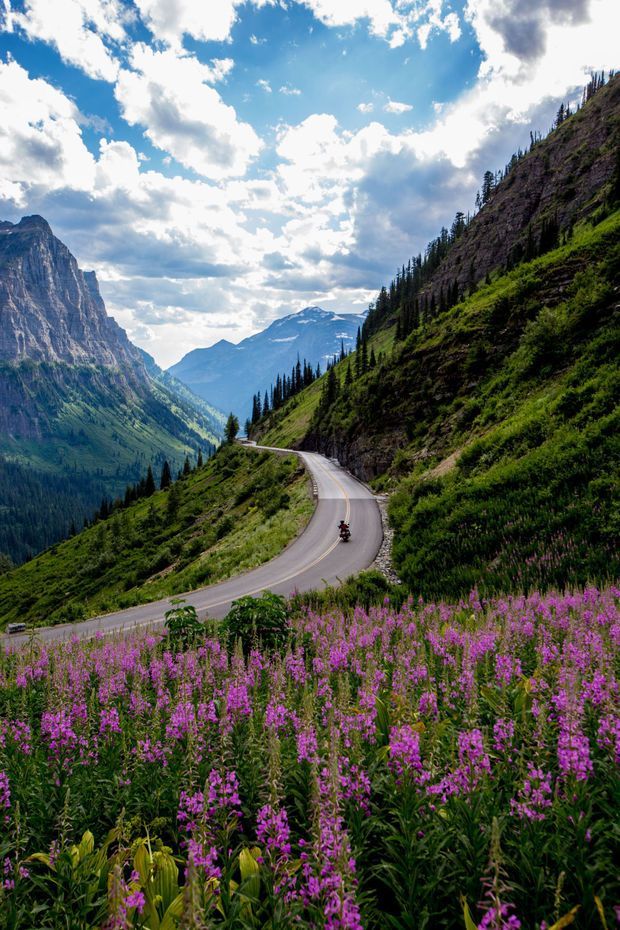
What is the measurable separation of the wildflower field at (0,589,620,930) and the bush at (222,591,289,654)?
3106mm

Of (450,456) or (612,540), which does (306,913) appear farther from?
(450,456)

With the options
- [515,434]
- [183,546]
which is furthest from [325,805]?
[183,546]

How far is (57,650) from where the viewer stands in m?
8.41

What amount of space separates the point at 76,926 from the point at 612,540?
609 inches

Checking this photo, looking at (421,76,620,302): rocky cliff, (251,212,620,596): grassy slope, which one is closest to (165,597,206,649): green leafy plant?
(251,212,620,596): grassy slope

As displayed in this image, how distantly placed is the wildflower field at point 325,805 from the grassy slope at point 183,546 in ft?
82.3

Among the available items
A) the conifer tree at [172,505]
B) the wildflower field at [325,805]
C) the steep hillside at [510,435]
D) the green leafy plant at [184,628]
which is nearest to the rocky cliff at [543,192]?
the steep hillside at [510,435]

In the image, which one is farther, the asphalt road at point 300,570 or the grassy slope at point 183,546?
the grassy slope at point 183,546

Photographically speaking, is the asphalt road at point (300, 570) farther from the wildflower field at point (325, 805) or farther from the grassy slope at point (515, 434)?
the wildflower field at point (325, 805)

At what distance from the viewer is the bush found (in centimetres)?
927

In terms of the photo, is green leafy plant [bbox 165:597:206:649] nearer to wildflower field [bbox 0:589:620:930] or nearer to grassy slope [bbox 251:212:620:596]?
wildflower field [bbox 0:589:620:930]

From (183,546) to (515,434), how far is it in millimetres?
36389

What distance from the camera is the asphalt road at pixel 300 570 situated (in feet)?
74.9

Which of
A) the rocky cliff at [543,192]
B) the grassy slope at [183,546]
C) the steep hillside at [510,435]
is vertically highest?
the rocky cliff at [543,192]
